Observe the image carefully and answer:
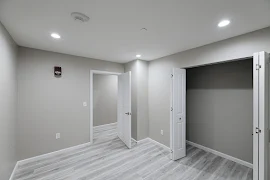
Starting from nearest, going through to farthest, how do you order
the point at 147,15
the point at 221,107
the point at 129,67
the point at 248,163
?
the point at 147,15
the point at 248,163
the point at 221,107
the point at 129,67

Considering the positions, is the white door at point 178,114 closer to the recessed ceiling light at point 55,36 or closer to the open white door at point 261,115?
the open white door at point 261,115

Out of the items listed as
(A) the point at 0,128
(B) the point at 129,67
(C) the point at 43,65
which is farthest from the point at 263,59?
(C) the point at 43,65

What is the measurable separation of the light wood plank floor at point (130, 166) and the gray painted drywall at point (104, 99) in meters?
1.92

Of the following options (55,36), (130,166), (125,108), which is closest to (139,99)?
(125,108)

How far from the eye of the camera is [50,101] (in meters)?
2.75

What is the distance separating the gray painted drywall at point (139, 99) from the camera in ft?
11.2

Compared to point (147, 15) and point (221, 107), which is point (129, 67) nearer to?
point (147, 15)

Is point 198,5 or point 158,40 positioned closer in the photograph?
point 198,5

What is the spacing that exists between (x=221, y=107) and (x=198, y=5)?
8.09ft

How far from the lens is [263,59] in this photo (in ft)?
4.86

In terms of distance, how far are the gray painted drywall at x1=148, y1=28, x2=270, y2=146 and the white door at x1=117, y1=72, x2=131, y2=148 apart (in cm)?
78

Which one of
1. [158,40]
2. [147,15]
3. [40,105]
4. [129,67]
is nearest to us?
[147,15]

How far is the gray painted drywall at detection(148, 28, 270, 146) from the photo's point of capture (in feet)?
5.92

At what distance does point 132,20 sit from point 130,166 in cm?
263
